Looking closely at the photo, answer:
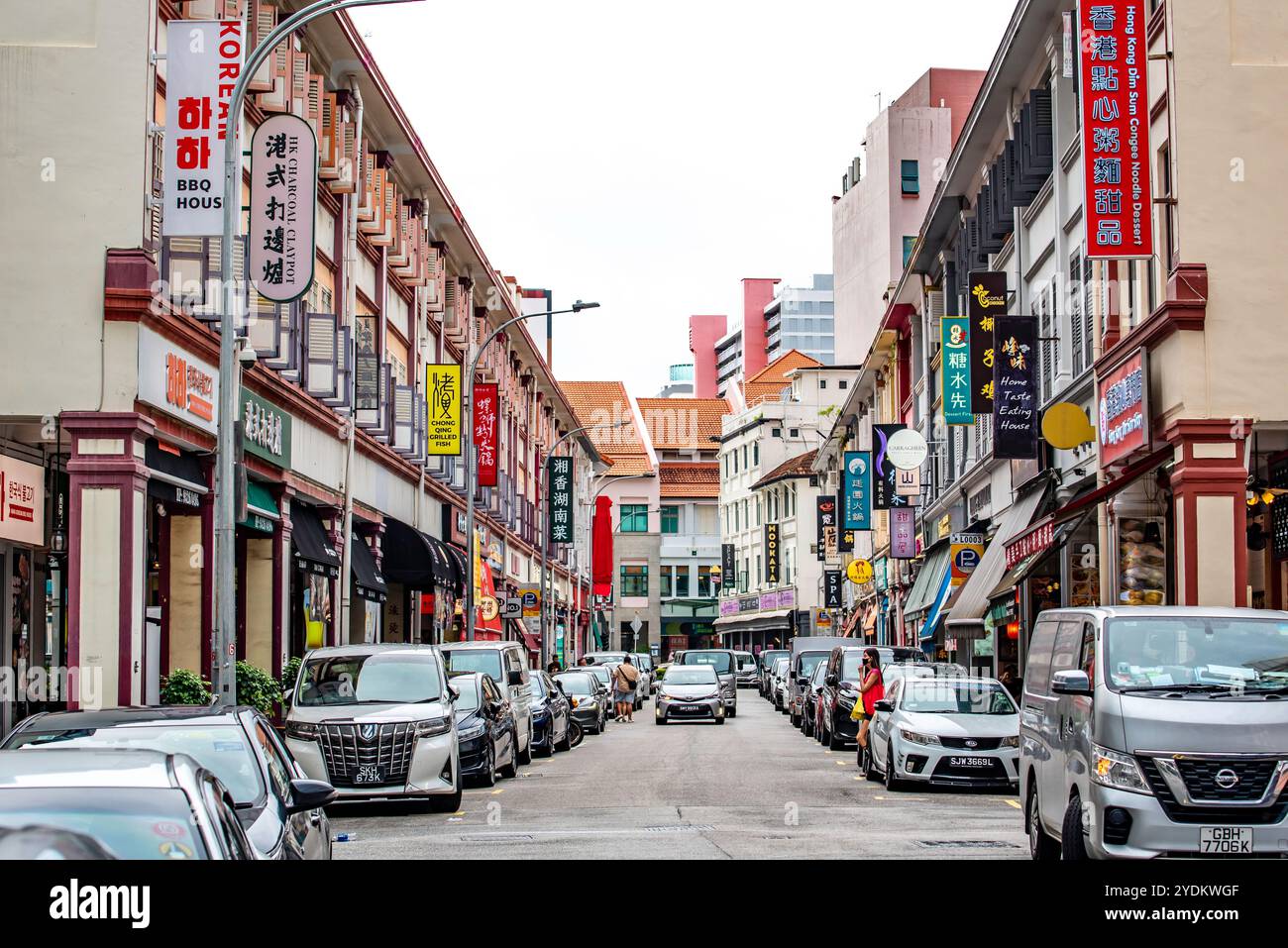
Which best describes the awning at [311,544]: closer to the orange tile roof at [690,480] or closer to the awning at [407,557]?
the awning at [407,557]

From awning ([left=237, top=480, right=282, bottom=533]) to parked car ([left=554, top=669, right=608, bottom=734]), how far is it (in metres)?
9.68

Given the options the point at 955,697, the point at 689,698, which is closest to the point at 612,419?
the point at 689,698

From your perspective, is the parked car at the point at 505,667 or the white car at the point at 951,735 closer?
the white car at the point at 951,735

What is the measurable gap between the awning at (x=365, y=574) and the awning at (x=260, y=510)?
5652 mm

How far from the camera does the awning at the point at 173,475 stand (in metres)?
23.8

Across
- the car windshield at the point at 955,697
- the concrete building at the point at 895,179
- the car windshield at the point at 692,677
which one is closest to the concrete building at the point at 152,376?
the car windshield at the point at 692,677

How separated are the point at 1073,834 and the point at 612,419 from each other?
112470 millimetres

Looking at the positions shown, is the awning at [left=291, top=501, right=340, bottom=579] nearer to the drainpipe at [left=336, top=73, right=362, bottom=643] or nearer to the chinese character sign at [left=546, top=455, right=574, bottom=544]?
the drainpipe at [left=336, top=73, right=362, bottom=643]

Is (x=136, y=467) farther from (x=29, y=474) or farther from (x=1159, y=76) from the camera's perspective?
(x=1159, y=76)

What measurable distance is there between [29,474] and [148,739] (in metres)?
14.1

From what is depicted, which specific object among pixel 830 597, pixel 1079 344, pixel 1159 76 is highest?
pixel 1159 76
